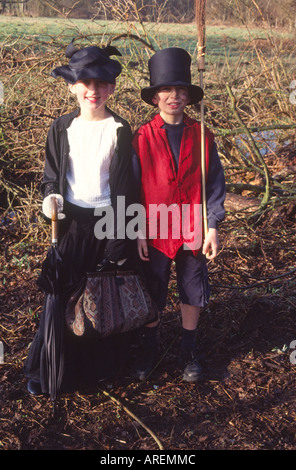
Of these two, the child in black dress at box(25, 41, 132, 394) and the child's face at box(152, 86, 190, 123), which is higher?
the child's face at box(152, 86, 190, 123)

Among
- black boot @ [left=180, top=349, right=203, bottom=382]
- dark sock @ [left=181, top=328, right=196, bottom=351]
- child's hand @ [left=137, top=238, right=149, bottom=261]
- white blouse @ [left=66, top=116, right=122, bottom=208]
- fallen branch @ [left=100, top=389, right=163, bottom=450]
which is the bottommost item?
fallen branch @ [left=100, top=389, right=163, bottom=450]

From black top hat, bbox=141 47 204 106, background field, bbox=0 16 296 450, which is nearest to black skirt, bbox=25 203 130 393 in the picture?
background field, bbox=0 16 296 450

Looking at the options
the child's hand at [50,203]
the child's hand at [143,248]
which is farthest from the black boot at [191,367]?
the child's hand at [50,203]

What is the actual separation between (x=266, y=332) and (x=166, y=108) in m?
1.62

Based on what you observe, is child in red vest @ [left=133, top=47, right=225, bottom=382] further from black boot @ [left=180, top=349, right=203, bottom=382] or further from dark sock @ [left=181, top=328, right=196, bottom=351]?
black boot @ [left=180, top=349, right=203, bottom=382]

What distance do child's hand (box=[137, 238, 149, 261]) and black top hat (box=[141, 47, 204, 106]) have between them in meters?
0.75

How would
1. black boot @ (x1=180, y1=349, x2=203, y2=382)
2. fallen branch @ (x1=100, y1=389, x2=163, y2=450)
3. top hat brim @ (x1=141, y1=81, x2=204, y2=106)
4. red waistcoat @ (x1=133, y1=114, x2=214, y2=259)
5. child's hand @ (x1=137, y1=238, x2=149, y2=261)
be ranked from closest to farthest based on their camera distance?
fallen branch @ (x1=100, y1=389, x2=163, y2=450) < top hat brim @ (x1=141, y1=81, x2=204, y2=106) < red waistcoat @ (x1=133, y1=114, x2=214, y2=259) < child's hand @ (x1=137, y1=238, x2=149, y2=261) < black boot @ (x1=180, y1=349, x2=203, y2=382)

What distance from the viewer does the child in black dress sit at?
8.61 ft

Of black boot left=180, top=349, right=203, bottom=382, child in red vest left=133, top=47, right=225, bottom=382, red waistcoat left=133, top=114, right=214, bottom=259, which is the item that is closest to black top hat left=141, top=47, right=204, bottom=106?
child in red vest left=133, top=47, right=225, bottom=382

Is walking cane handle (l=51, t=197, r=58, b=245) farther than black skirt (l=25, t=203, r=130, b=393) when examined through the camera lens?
No

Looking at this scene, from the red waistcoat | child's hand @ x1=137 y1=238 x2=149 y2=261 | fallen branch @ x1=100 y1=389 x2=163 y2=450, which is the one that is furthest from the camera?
child's hand @ x1=137 y1=238 x2=149 y2=261

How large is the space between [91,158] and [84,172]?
0.08m

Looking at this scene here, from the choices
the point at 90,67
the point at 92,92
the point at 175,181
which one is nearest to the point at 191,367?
the point at 175,181

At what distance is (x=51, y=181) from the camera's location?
2768 mm
